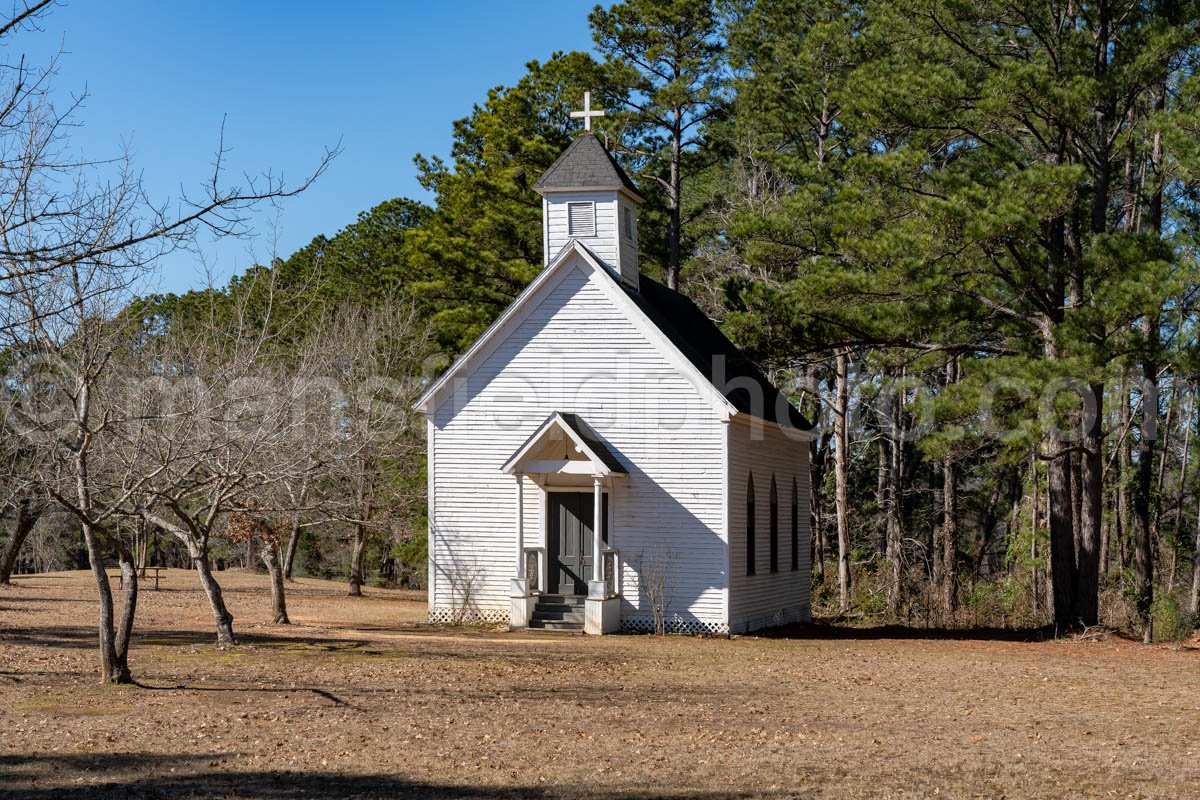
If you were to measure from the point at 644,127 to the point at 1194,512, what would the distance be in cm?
2095

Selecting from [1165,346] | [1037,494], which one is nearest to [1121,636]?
[1165,346]

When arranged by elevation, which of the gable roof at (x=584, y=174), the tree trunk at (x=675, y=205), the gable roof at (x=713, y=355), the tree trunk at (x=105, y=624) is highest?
the tree trunk at (x=675, y=205)

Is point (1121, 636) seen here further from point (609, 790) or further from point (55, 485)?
point (55, 485)

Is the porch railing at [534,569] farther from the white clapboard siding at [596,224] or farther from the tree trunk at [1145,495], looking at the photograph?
the tree trunk at [1145,495]

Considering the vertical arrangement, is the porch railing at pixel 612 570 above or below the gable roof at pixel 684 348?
below

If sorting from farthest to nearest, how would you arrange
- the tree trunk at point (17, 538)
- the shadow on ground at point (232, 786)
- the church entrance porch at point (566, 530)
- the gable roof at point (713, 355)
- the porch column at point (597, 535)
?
the tree trunk at point (17, 538), the gable roof at point (713, 355), the church entrance porch at point (566, 530), the porch column at point (597, 535), the shadow on ground at point (232, 786)

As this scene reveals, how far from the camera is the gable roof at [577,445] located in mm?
22141

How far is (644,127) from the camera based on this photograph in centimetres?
3909

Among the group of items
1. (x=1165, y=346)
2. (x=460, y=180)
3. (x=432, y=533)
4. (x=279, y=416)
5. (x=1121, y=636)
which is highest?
(x=460, y=180)

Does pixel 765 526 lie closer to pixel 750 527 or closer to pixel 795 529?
pixel 750 527

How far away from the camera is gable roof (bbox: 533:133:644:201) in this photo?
25.4 m

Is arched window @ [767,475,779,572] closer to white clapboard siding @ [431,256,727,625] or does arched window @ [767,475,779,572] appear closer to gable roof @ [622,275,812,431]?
gable roof @ [622,275,812,431]

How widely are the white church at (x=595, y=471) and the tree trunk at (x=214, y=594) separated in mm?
6002

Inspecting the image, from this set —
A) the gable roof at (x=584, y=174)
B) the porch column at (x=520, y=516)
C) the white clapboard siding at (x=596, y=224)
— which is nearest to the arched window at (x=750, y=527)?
the porch column at (x=520, y=516)
